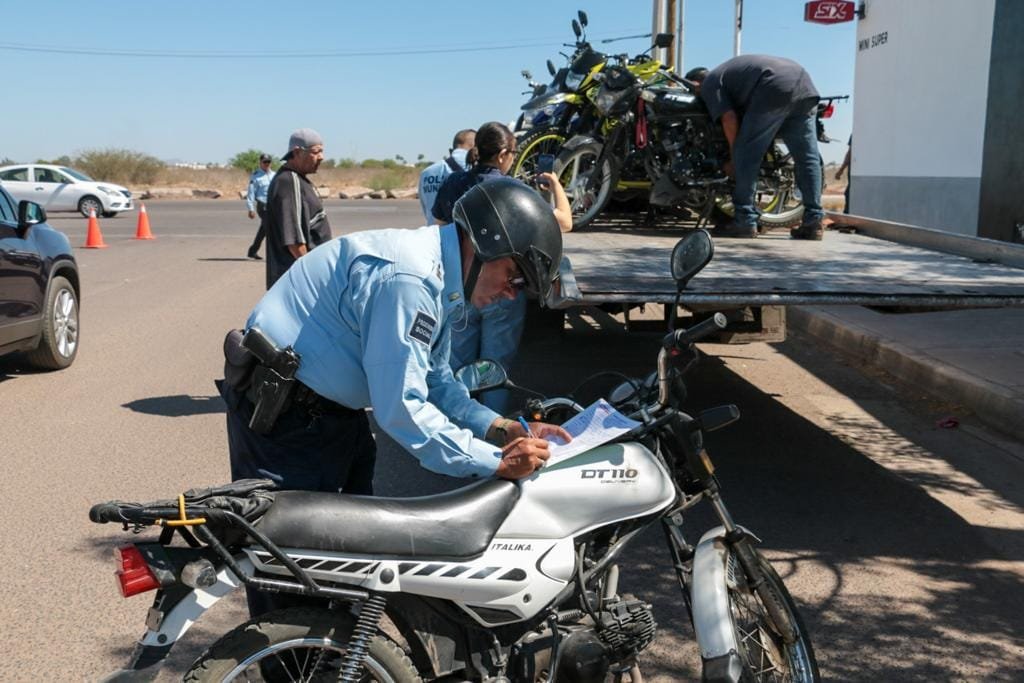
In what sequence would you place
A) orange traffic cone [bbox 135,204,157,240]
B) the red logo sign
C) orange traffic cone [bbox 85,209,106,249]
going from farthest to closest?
orange traffic cone [bbox 135,204,157,240]
orange traffic cone [bbox 85,209,106,249]
the red logo sign

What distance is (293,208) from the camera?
24.0 ft

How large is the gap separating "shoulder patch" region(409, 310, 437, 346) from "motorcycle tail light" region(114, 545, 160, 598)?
828mm

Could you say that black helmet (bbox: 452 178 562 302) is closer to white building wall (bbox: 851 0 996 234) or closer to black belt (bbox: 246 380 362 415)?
black belt (bbox: 246 380 362 415)

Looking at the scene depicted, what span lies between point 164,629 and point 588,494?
1.12m

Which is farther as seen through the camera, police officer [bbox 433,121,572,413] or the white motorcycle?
police officer [bbox 433,121,572,413]

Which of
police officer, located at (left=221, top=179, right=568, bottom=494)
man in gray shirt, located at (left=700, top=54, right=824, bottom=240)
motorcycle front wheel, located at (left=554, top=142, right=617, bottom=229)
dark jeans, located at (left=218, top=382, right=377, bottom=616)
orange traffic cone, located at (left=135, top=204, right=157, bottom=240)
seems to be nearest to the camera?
police officer, located at (left=221, top=179, right=568, bottom=494)

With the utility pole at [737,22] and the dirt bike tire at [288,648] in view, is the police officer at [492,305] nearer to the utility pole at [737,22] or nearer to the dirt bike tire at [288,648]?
the dirt bike tire at [288,648]

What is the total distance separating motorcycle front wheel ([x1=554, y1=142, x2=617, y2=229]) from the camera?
896 centimetres

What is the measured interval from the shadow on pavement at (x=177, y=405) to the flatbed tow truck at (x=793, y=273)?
2.49 metres

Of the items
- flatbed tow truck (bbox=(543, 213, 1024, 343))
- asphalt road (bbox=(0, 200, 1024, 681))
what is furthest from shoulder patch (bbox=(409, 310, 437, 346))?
flatbed tow truck (bbox=(543, 213, 1024, 343))

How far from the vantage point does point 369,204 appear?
37719mm

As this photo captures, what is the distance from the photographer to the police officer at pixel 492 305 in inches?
229

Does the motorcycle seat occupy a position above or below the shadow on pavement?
above

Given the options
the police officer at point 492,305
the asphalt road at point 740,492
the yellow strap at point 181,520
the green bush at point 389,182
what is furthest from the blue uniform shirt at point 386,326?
the green bush at point 389,182
